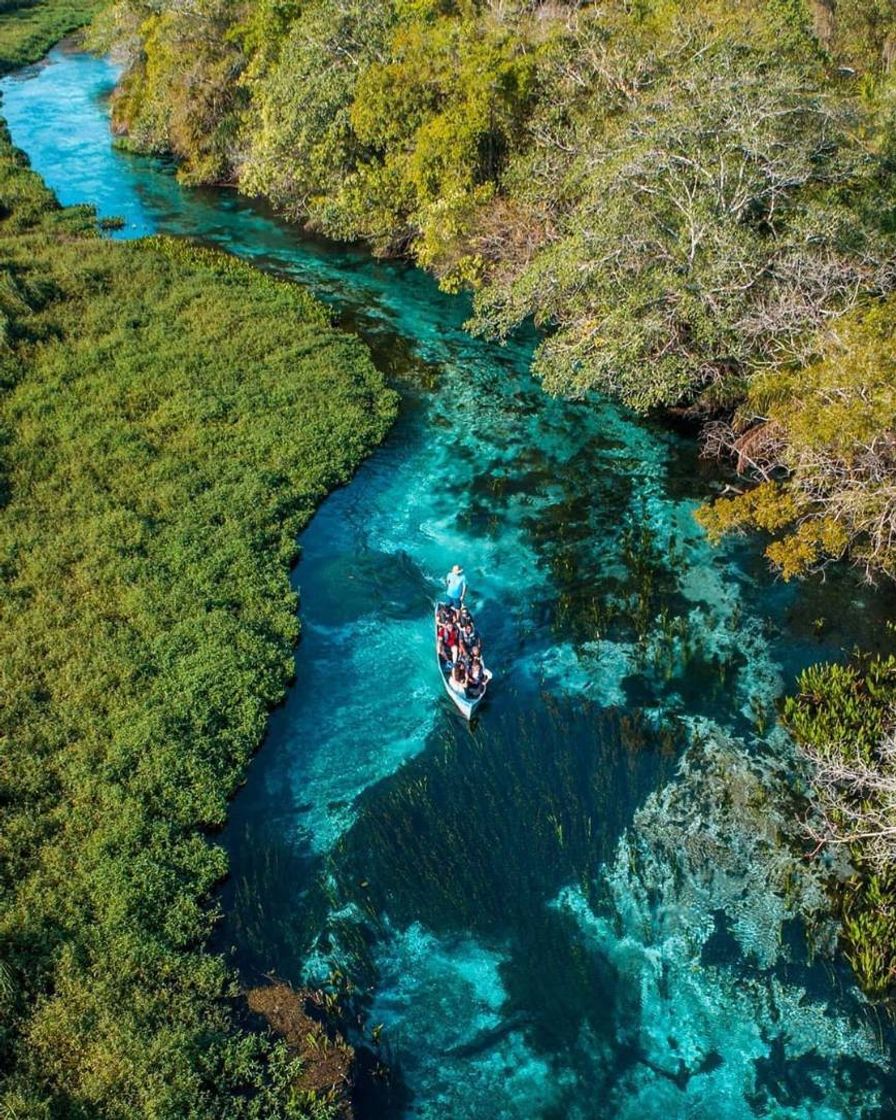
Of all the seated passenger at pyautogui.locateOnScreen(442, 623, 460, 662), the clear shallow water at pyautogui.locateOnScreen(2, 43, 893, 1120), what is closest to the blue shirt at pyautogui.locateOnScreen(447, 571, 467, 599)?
the seated passenger at pyautogui.locateOnScreen(442, 623, 460, 662)

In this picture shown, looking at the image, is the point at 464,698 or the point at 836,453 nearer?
the point at 464,698

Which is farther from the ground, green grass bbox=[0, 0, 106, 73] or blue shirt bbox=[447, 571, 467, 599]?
green grass bbox=[0, 0, 106, 73]

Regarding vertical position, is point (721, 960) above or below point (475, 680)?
below

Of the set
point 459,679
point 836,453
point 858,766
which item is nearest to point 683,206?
point 836,453

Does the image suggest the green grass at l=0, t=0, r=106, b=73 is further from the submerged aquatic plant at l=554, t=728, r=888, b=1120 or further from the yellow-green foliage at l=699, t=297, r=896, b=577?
the submerged aquatic plant at l=554, t=728, r=888, b=1120

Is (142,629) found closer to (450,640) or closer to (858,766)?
(450,640)

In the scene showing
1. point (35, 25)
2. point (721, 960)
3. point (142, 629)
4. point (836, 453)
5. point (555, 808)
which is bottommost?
point (721, 960)

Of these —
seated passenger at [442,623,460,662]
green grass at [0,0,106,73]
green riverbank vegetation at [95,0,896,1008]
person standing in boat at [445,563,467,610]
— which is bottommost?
seated passenger at [442,623,460,662]

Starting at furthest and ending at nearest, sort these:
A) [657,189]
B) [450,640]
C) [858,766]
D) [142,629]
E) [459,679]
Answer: [657,189] → [142,629] → [450,640] → [459,679] → [858,766]
